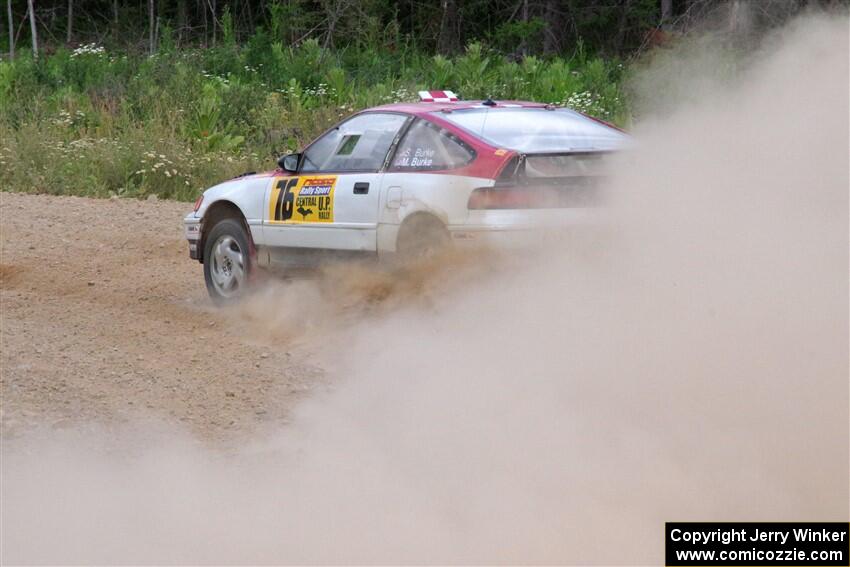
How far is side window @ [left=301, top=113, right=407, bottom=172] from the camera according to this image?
8000 mm

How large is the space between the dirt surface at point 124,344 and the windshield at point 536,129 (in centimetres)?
182

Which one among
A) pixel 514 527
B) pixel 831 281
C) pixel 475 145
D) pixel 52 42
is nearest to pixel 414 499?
pixel 514 527

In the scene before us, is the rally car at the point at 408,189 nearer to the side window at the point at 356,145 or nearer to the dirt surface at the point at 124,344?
the side window at the point at 356,145

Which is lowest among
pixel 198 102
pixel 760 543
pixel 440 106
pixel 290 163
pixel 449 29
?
pixel 760 543

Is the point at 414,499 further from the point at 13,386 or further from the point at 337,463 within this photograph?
the point at 13,386

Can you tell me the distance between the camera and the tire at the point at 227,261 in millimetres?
8844

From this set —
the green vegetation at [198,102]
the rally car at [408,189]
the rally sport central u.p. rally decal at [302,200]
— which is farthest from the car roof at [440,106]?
the green vegetation at [198,102]

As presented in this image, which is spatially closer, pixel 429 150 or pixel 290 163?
pixel 429 150

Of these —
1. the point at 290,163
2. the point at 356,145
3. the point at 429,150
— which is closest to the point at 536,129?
the point at 429,150

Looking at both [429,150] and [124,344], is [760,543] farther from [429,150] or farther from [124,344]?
[124,344]

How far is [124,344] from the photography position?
7.63 metres

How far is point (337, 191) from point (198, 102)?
35.5 ft

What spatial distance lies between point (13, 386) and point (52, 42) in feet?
92.6

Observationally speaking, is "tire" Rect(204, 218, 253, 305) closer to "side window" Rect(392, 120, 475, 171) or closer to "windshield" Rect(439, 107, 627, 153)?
"side window" Rect(392, 120, 475, 171)
